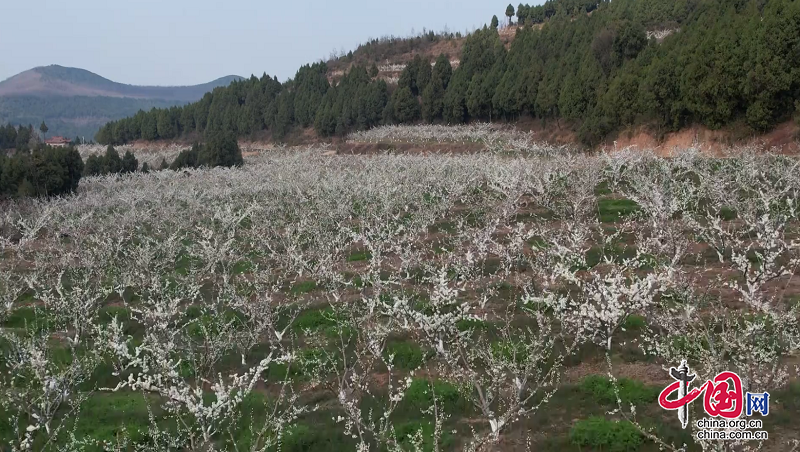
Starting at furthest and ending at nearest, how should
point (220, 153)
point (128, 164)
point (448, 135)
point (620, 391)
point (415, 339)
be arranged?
point (448, 135) → point (220, 153) → point (128, 164) → point (415, 339) → point (620, 391)

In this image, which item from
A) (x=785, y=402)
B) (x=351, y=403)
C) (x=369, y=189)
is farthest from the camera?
(x=369, y=189)

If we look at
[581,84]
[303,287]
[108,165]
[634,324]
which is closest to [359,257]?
[303,287]

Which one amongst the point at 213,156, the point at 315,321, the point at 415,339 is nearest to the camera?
the point at 415,339

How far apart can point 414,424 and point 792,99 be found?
29.2 metres

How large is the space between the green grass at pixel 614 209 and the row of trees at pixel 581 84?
1193 centimetres

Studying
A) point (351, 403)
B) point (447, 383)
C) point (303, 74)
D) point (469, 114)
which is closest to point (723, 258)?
point (447, 383)

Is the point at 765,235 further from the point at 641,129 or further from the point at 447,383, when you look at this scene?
the point at 641,129

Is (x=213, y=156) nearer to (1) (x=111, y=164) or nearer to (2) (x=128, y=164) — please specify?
(2) (x=128, y=164)

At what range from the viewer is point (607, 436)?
750 centimetres

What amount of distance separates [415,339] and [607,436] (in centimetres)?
396

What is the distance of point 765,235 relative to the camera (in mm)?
10672

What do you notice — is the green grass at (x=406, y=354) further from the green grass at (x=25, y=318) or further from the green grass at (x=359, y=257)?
the green grass at (x=25, y=318)

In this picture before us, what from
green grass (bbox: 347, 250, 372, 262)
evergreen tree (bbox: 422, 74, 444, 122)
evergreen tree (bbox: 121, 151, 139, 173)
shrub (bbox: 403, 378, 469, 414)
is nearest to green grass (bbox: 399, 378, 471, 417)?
shrub (bbox: 403, 378, 469, 414)

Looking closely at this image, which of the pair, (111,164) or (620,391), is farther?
(111,164)
